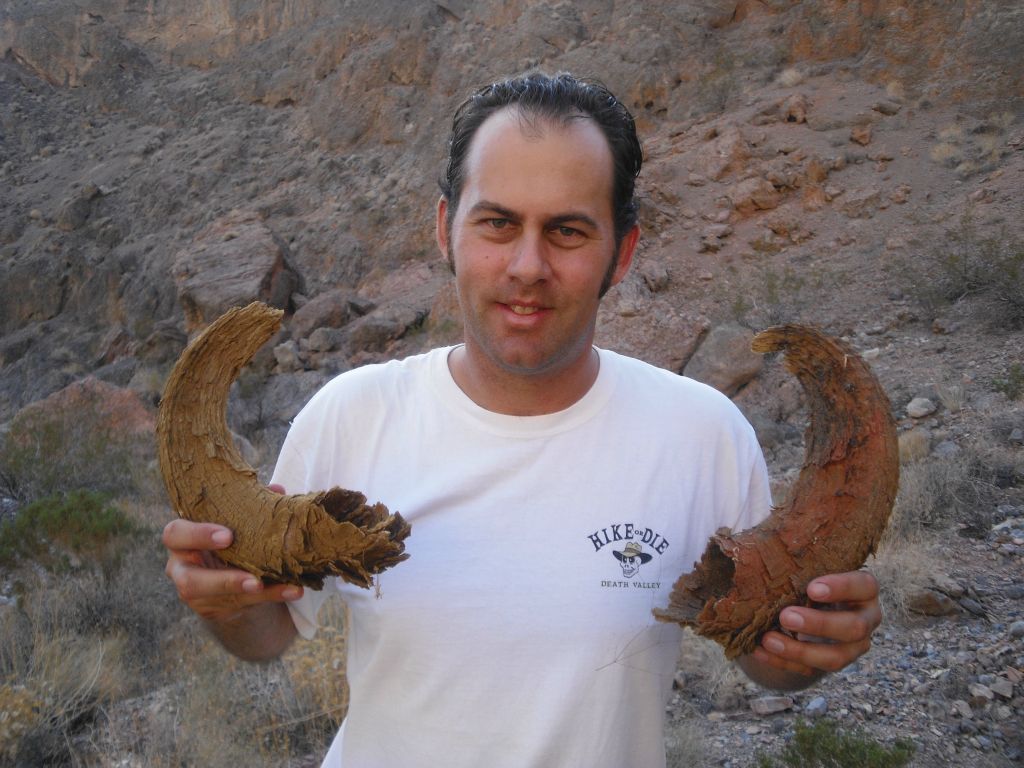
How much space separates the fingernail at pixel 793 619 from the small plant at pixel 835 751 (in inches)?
69.9

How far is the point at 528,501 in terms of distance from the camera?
5.76 ft

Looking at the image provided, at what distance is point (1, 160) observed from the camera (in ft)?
72.2

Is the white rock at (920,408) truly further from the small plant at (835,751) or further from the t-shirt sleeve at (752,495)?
the t-shirt sleeve at (752,495)

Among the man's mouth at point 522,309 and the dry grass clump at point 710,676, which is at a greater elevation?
the man's mouth at point 522,309

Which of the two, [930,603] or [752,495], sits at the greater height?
[752,495]

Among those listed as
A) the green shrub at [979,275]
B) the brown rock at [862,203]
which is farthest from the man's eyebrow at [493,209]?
the brown rock at [862,203]

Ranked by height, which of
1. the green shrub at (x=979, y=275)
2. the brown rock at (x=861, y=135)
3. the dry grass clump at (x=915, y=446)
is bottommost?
the dry grass clump at (x=915, y=446)

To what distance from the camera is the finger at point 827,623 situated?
153 cm

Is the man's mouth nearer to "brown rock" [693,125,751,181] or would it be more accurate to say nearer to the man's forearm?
the man's forearm

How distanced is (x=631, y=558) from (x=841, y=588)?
17.5 inches

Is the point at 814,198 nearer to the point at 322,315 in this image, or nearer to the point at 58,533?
the point at 322,315

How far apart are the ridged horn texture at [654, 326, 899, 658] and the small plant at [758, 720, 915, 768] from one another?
1.64 metres

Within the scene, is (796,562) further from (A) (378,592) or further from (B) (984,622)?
(B) (984,622)

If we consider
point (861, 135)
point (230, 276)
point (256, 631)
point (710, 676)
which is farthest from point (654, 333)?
point (230, 276)
